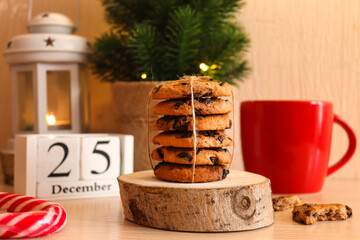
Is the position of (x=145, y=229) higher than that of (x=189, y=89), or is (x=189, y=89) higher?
(x=189, y=89)

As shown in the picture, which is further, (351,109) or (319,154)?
(351,109)

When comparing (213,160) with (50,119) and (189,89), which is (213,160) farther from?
(50,119)

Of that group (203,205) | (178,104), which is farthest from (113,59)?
(203,205)

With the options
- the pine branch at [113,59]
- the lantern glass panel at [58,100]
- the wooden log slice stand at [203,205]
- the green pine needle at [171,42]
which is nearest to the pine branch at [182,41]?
the green pine needle at [171,42]

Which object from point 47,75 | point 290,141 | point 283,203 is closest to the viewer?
point 283,203

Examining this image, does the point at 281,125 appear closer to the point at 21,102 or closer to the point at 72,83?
the point at 72,83

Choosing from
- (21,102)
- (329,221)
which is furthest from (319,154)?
(21,102)
